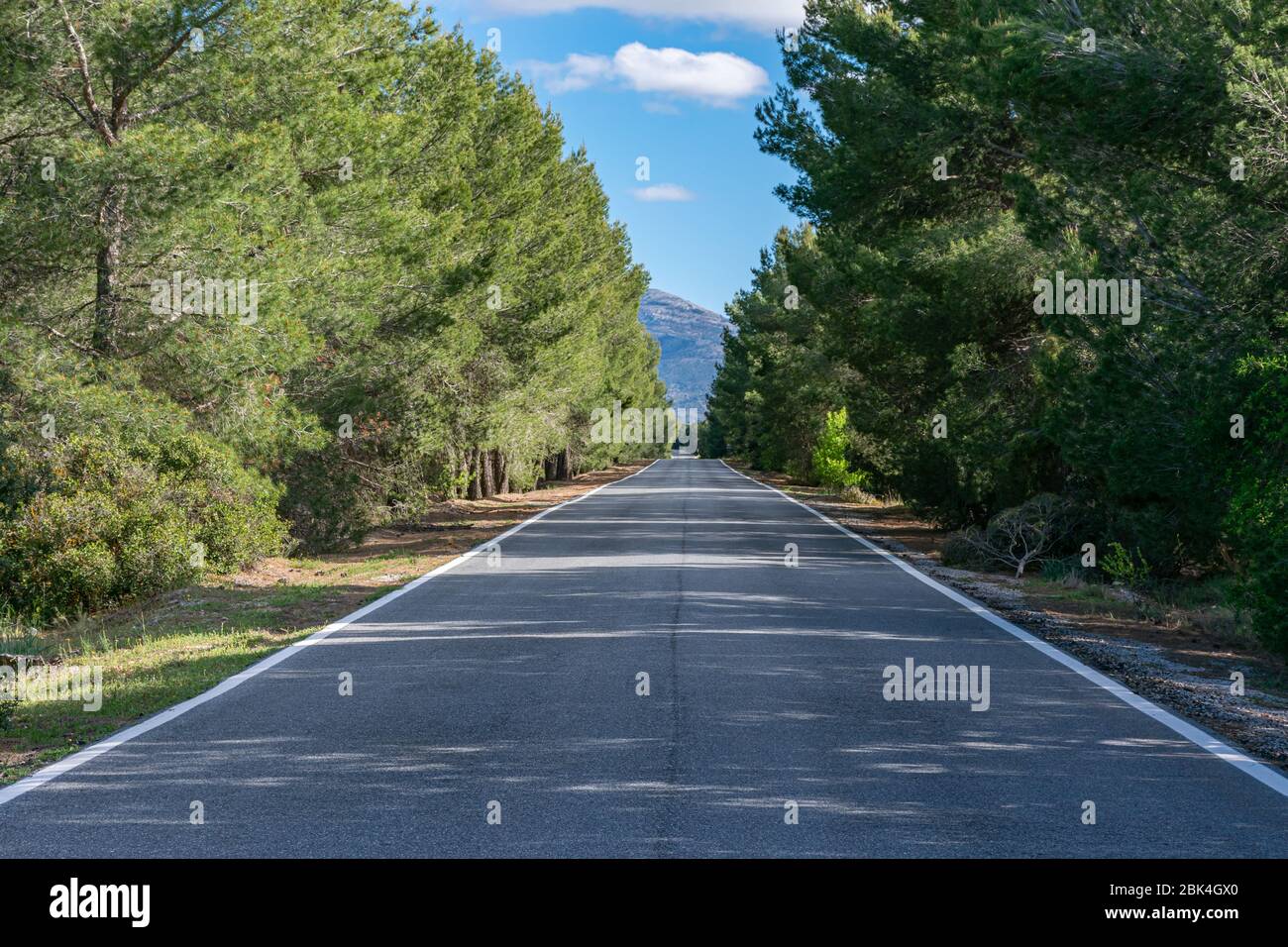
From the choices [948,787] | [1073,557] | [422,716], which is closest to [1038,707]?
[948,787]

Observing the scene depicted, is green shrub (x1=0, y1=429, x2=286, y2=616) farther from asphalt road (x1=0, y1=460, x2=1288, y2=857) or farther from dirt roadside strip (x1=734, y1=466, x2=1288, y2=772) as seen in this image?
dirt roadside strip (x1=734, y1=466, x2=1288, y2=772)

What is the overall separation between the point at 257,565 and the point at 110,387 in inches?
154

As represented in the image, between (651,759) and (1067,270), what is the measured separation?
38.6 ft

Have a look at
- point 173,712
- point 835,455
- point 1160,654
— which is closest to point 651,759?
point 173,712

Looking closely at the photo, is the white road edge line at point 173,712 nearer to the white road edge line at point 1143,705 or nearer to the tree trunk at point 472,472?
the white road edge line at point 1143,705

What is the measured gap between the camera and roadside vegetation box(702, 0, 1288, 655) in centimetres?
1188

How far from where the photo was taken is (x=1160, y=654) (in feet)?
35.1

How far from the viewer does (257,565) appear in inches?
712

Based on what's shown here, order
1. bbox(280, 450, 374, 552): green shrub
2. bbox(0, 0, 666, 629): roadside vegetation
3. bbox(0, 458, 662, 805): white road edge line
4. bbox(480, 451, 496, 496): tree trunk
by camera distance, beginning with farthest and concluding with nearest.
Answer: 1. bbox(480, 451, 496, 496): tree trunk
2. bbox(280, 450, 374, 552): green shrub
3. bbox(0, 0, 666, 629): roadside vegetation
4. bbox(0, 458, 662, 805): white road edge line

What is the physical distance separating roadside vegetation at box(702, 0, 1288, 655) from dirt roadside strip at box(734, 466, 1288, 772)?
2.09ft

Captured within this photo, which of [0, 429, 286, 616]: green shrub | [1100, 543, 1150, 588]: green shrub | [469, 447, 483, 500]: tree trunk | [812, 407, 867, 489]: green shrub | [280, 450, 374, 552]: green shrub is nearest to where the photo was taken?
[0, 429, 286, 616]: green shrub

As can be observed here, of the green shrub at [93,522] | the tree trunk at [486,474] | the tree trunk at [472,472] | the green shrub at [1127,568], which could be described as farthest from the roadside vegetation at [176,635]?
the tree trunk at [486,474]

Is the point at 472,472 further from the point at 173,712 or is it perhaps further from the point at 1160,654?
the point at 173,712

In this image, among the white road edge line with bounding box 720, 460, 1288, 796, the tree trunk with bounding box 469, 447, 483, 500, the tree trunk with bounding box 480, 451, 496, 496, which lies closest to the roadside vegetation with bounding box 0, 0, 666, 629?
the white road edge line with bounding box 720, 460, 1288, 796
